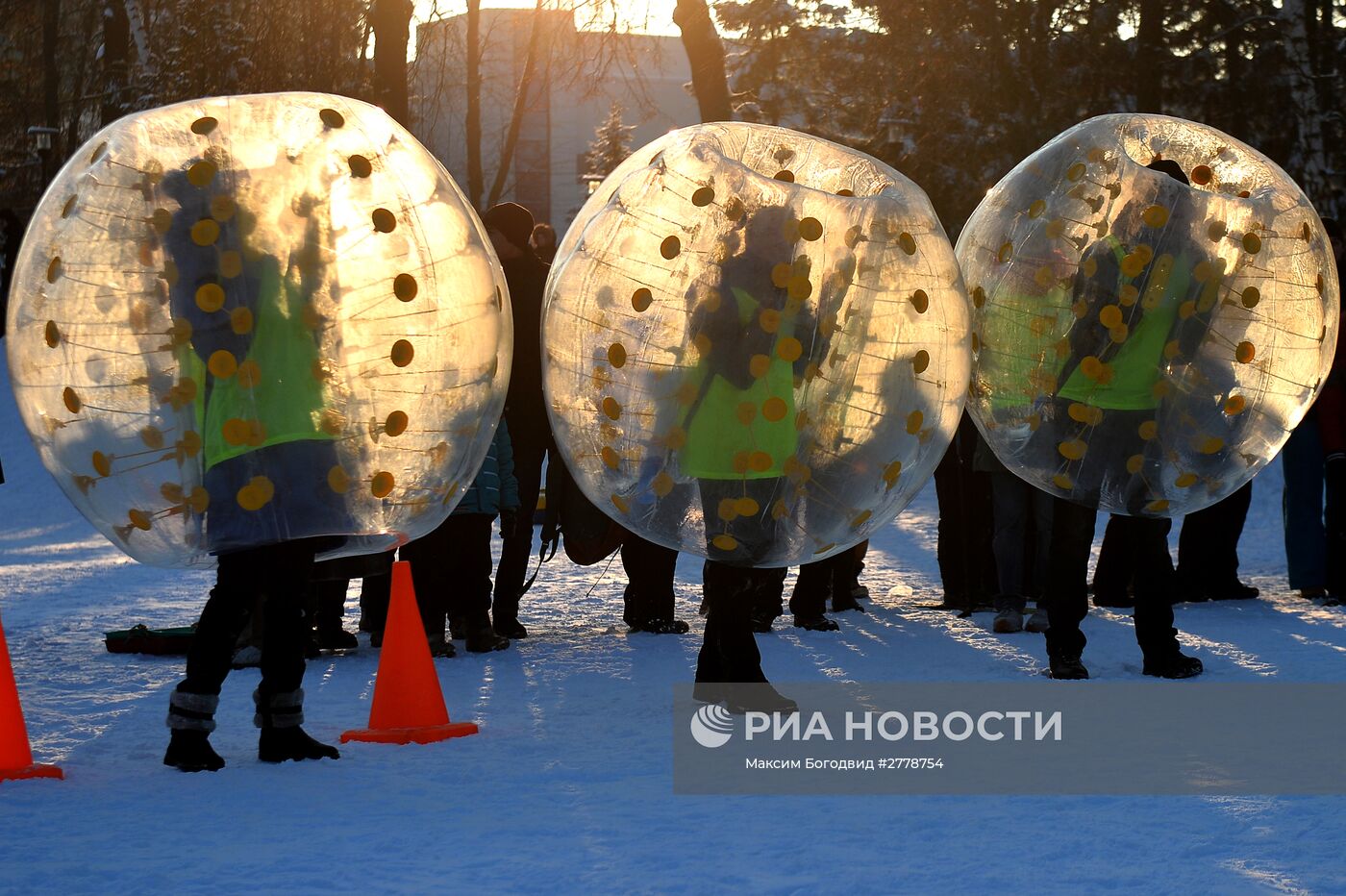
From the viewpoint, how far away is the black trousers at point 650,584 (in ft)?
30.1

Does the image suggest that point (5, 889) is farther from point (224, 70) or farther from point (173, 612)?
point (224, 70)

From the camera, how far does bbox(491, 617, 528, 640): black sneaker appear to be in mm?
8969

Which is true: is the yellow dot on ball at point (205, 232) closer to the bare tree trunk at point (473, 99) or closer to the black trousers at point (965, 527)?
the black trousers at point (965, 527)

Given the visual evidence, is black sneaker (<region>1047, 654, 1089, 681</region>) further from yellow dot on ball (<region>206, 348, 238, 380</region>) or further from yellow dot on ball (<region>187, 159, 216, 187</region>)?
yellow dot on ball (<region>187, 159, 216, 187</region>)

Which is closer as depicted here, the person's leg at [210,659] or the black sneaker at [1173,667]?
the person's leg at [210,659]

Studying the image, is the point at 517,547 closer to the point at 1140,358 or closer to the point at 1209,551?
Answer: the point at 1140,358

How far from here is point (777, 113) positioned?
2552 centimetres

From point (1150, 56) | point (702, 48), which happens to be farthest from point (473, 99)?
point (702, 48)

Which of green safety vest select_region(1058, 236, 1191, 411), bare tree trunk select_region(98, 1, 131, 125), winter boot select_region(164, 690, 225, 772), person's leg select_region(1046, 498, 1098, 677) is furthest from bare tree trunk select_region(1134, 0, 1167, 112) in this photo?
winter boot select_region(164, 690, 225, 772)

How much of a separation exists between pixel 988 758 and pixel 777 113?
67.8 feet

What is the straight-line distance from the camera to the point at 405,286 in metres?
5.19

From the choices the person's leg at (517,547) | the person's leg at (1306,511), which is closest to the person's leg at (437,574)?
the person's leg at (517,547)

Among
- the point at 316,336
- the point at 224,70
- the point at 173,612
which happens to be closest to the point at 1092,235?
the point at 316,336

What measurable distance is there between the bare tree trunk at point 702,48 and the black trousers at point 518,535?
21.4 feet
